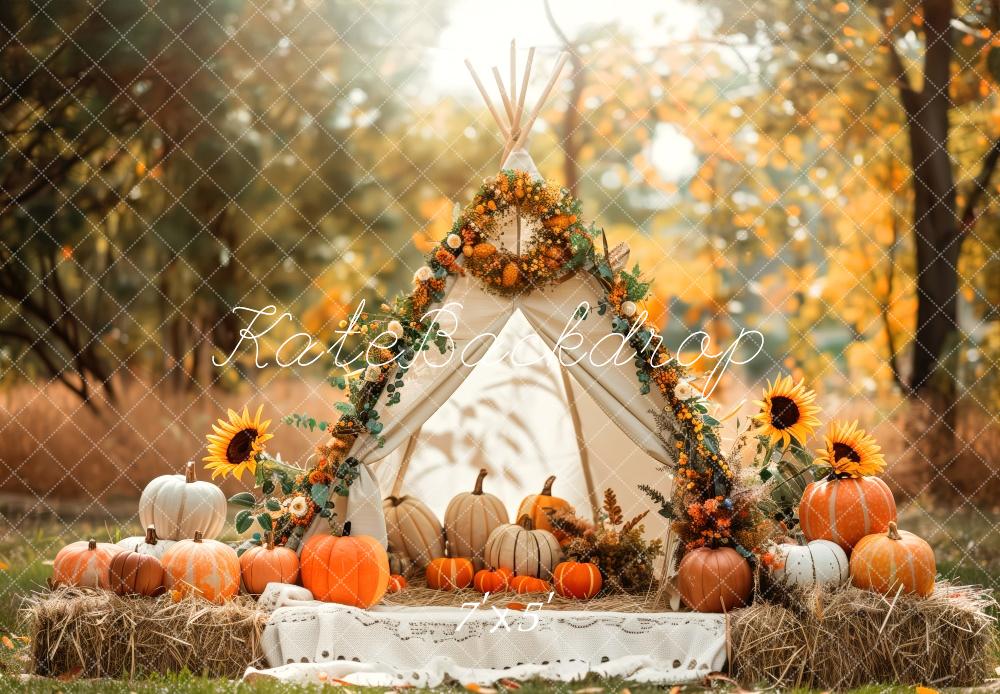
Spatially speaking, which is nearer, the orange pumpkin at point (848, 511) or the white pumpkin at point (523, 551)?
the orange pumpkin at point (848, 511)

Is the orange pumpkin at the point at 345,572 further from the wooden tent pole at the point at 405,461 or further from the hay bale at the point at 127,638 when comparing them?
the wooden tent pole at the point at 405,461

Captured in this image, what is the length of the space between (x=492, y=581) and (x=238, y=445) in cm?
150

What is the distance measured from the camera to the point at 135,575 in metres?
5.34

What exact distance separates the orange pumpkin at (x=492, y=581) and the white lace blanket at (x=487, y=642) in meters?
0.61

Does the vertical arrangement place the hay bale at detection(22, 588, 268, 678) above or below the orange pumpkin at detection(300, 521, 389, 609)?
below

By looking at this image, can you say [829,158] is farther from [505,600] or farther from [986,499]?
[505,600]

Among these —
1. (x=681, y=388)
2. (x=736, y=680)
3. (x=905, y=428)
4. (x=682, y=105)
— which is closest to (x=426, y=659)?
(x=736, y=680)

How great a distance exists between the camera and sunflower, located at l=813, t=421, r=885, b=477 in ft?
19.5

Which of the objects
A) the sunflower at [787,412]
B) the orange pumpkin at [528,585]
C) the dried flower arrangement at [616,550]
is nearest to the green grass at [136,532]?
the orange pumpkin at [528,585]

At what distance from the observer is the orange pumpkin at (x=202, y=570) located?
5395 millimetres

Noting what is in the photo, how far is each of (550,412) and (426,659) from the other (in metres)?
2.31

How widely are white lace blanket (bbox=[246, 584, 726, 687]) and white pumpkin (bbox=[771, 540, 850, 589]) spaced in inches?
17.2

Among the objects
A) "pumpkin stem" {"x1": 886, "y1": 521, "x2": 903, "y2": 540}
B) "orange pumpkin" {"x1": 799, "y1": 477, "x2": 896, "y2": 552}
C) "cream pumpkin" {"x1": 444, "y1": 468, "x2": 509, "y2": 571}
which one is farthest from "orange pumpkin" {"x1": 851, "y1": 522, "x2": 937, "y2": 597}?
"cream pumpkin" {"x1": 444, "y1": 468, "x2": 509, "y2": 571}

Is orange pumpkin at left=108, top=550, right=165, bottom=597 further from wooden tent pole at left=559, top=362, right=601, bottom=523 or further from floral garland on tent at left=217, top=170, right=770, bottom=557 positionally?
wooden tent pole at left=559, top=362, right=601, bottom=523
